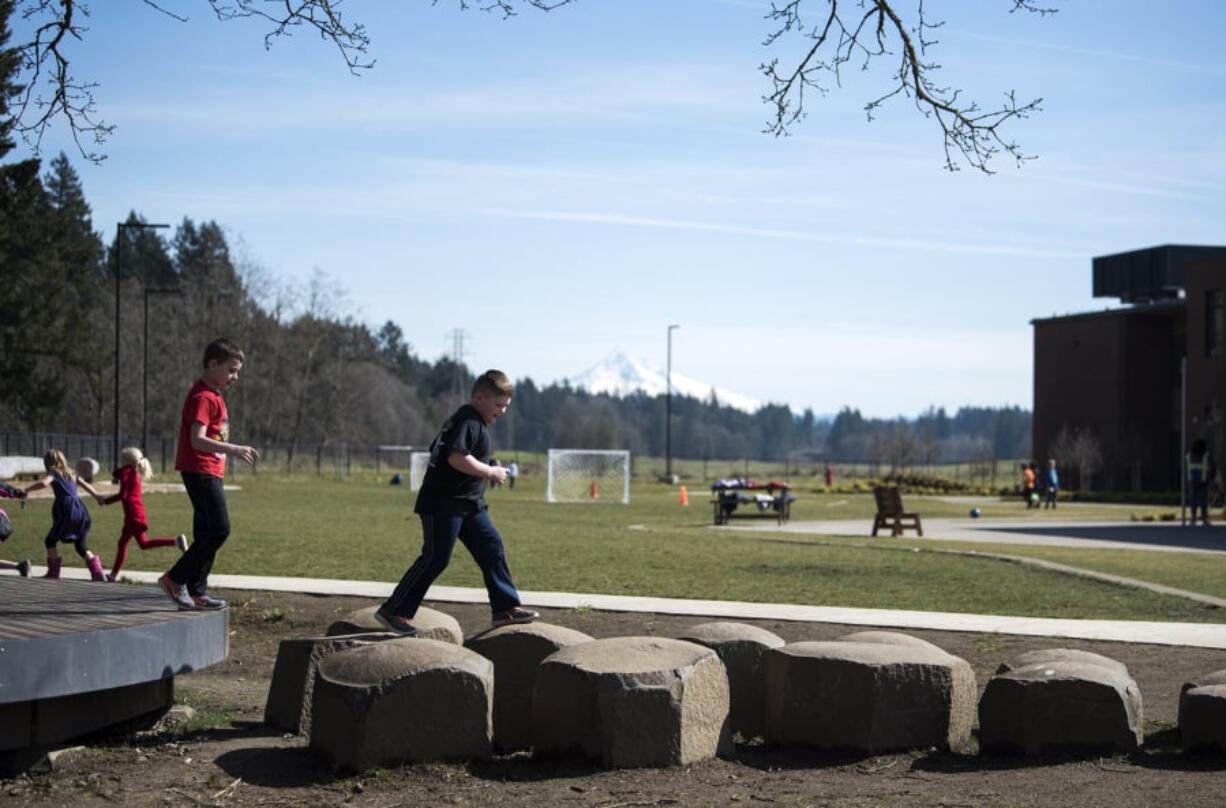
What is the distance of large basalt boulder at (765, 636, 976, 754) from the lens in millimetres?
7977

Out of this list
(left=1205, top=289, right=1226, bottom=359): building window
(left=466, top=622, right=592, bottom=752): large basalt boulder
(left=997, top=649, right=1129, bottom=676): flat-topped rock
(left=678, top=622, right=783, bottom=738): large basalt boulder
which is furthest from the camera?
(left=1205, top=289, right=1226, bottom=359): building window

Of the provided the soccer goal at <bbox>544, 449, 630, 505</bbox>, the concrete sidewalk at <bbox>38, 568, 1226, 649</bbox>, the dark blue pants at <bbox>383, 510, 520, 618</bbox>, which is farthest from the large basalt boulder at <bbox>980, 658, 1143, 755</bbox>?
the soccer goal at <bbox>544, 449, 630, 505</bbox>

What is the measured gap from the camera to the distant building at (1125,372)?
7281 cm

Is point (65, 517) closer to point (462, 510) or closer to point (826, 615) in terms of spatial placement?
point (462, 510)

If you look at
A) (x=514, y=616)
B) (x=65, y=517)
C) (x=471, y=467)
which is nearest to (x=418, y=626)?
(x=514, y=616)

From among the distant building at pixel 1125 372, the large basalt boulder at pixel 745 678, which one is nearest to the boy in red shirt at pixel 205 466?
the large basalt boulder at pixel 745 678

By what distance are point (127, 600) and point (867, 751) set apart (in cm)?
454

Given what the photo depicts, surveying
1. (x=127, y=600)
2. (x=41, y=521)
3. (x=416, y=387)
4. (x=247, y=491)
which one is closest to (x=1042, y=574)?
(x=127, y=600)

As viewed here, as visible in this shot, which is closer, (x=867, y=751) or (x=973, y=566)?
(x=867, y=751)

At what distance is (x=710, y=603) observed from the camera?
46.9 ft

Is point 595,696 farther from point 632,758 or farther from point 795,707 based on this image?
point 795,707

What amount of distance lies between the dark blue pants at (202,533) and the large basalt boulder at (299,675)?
121cm

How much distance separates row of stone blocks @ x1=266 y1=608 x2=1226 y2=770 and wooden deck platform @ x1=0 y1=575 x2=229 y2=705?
58cm

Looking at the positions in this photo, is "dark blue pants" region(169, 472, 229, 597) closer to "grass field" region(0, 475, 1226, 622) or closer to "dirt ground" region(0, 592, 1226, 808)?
"dirt ground" region(0, 592, 1226, 808)
